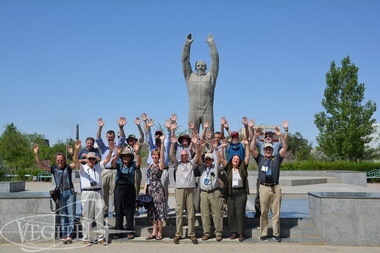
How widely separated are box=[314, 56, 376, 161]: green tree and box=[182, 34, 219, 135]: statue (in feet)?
53.0

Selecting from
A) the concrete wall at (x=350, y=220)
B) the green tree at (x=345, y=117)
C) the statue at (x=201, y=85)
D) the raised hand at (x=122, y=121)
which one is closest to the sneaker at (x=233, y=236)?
the concrete wall at (x=350, y=220)

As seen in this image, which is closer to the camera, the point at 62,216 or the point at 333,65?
the point at 62,216

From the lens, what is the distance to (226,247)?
576cm

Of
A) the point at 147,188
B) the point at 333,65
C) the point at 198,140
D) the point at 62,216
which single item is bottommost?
the point at 62,216

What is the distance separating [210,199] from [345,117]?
21895 mm

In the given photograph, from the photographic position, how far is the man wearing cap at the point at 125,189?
6164 millimetres

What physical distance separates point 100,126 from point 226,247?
3404 millimetres

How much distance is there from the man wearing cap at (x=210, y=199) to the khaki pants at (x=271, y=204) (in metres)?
0.73

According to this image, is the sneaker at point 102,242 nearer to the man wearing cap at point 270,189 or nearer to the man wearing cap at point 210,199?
the man wearing cap at point 210,199

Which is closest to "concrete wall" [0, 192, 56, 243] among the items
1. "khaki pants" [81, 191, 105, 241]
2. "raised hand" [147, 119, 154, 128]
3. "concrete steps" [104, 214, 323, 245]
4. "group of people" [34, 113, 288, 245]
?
"group of people" [34, 113, 288, 245]

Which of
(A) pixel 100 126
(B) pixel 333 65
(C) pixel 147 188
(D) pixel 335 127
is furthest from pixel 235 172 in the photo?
(B) pixel 333 65

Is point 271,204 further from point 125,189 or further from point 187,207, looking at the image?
point 125,189

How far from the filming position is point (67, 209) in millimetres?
6148

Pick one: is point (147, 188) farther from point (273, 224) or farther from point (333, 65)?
point (333, 65)
